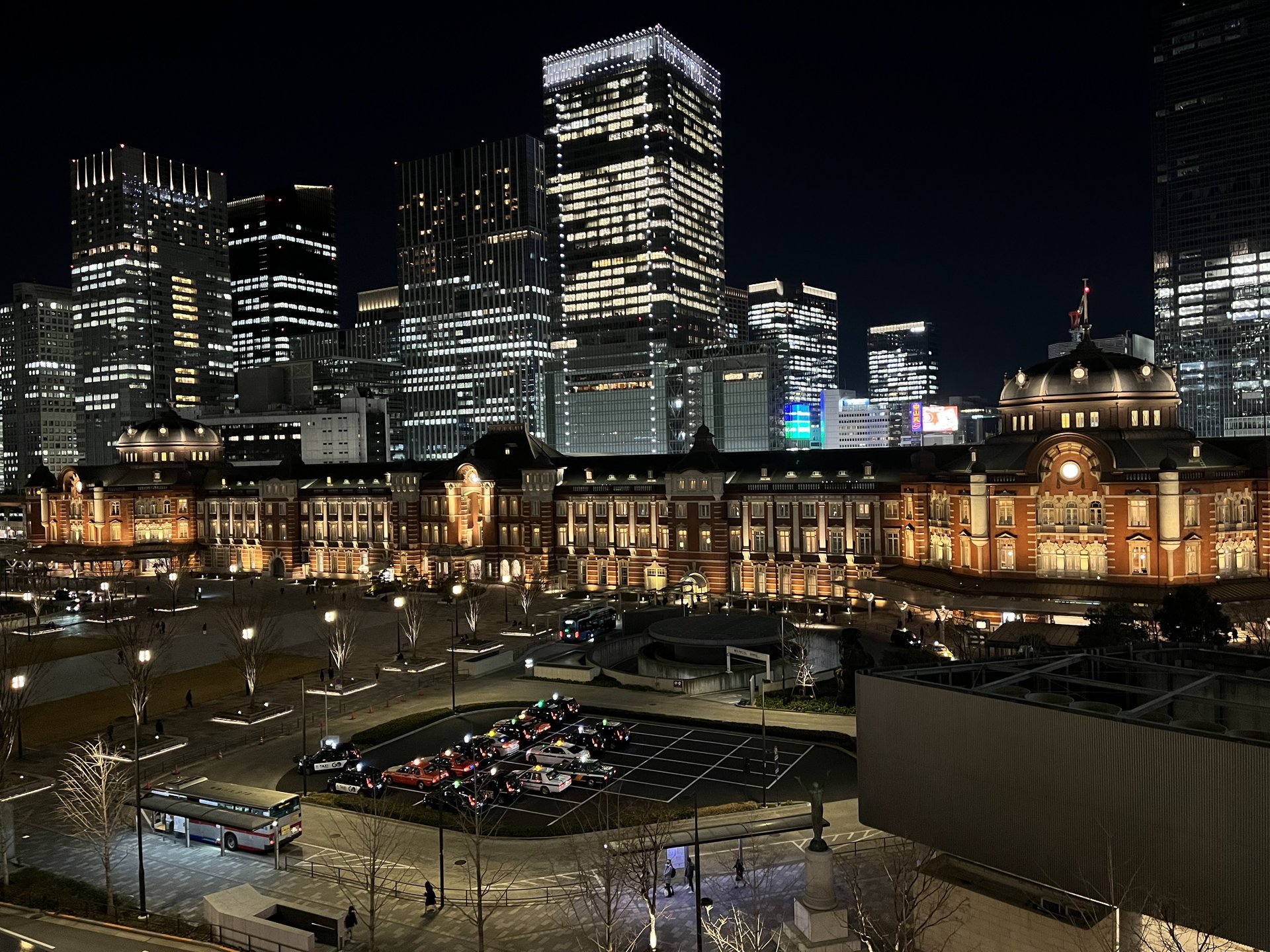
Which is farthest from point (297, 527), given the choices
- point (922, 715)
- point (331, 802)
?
point (922, 715)

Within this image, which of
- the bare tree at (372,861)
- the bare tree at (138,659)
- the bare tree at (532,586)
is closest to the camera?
the bare tree at (372,861)

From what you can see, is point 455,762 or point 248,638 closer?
point 455,762

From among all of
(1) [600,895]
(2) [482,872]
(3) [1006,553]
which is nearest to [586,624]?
(3) [1006,553]

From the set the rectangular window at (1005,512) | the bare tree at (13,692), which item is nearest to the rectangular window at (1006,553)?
the rectangular window at (1005,512)

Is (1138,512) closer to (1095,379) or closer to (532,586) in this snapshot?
(1095,379)

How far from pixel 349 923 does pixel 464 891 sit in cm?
482

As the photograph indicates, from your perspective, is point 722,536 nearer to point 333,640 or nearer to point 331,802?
point 333,640

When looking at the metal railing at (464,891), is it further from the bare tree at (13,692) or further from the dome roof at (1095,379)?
the dome roof at (1095,379)

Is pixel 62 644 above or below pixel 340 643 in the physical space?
below

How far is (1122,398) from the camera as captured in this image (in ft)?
267

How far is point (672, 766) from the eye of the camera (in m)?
47.5

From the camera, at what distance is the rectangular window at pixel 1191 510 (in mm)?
72438

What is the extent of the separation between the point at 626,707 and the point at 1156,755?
126 ft

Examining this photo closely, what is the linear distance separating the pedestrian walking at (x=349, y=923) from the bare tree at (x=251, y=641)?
29.4 m
